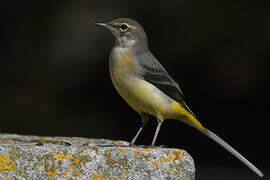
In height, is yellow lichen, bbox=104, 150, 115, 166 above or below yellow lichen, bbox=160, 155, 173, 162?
above

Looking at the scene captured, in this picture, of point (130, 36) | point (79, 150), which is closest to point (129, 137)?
point (130, 36)

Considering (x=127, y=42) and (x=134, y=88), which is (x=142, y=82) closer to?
(x=134, y=88)

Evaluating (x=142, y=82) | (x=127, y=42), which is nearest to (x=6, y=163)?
(x=142, y=82)

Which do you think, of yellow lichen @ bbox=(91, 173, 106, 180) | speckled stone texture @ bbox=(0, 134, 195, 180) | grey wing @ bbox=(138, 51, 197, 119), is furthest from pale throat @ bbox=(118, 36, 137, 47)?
yellow lichen @ bbox=(91, 173, 106, 180)

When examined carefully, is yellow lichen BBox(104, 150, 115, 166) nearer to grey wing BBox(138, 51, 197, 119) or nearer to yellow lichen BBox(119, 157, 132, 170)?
yellow lichen BBox(119, 157, 132, 170)

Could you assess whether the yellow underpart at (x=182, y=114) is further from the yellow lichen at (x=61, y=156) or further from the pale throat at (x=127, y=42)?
the yellow lichen at (x=61, y=156)

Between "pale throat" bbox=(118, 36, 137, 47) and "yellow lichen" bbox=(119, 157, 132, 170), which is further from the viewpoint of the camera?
"pale throat" bbox=(118, 36, 137, 47)
